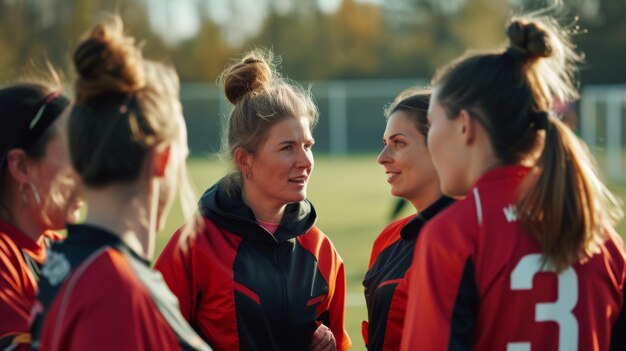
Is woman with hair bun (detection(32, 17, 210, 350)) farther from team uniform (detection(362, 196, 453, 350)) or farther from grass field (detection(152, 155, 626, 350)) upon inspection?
grass field (detection(152, 155, 626, 350))

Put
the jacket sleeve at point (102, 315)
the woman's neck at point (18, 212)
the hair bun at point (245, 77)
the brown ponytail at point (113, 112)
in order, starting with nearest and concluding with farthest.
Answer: the jacket sleeve at point (102, 315) < the brown ponytail at point (113, 112) < the woman's neck at point (18, 212) < the hair bun at point (245, 77)

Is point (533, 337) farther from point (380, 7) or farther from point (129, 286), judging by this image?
point (380, 7)

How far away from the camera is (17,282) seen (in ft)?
8.12

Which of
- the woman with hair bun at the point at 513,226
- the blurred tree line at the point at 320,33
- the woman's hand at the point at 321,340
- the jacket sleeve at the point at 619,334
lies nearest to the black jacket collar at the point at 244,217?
the woman's hand at the point at 321,340

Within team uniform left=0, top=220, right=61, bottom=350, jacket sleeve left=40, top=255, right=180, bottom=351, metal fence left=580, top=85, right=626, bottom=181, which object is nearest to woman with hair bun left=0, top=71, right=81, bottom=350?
team uniform left=0, top=220, right=61, bottom=350

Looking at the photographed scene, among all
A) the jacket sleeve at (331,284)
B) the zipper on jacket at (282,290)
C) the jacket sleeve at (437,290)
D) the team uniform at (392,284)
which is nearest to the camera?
the jacket sleeve at (437,290)

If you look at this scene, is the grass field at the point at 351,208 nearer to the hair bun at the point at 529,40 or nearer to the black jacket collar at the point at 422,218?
the black jacket collar at the point at 422,218

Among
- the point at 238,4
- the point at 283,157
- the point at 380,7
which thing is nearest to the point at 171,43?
the point at 238,4

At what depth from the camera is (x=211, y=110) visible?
3275 cm

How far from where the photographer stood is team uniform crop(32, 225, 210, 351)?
6.10 feet

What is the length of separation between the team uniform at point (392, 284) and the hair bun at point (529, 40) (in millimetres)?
888

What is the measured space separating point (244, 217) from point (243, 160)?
37 centimetres

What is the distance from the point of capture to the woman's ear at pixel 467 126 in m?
2.32

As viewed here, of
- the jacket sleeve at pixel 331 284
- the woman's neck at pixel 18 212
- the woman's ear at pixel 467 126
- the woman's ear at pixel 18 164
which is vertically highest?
the woman's ear at pixel 467 126
